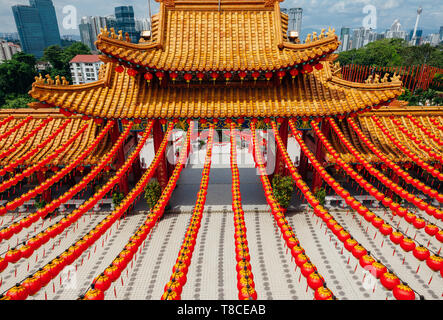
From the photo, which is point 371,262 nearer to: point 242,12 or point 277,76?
point 277,76

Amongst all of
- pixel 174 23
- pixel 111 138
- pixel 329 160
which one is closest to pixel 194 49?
pixel 174 23

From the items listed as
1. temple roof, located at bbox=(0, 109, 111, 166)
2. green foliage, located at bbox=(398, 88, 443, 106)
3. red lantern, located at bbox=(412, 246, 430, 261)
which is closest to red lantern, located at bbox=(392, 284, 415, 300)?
red lantern, located at bbox=(412, 246, 430, 261)

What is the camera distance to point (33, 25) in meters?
126

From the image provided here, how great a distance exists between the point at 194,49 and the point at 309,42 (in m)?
4.83

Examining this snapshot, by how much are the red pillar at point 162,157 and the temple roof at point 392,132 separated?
7.86 metres

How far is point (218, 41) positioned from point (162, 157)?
19.2ft

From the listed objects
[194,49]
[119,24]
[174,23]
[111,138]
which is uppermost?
[119,24]

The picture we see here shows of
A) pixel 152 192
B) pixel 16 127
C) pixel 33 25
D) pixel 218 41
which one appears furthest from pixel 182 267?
pixel 33 25

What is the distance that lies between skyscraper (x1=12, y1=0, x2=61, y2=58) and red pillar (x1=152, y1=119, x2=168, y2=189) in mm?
151378

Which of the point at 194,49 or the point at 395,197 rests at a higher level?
the point at 194,49

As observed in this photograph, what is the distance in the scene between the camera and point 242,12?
11953 mm

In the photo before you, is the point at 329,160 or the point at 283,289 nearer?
the point at 283,289

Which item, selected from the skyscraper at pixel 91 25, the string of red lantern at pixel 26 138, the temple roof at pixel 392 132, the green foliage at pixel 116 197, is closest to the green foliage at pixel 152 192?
the green foliage at pixel 116 197
